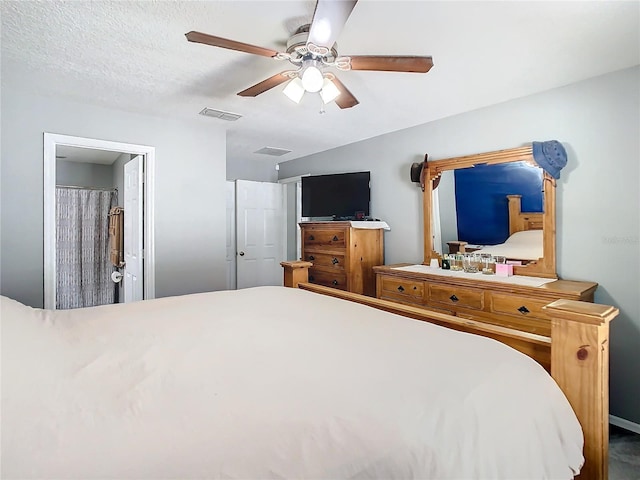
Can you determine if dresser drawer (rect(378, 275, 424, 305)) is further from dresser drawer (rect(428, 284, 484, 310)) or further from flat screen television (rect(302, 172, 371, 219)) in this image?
flat screen television (rect(302, 172, 371, 219))

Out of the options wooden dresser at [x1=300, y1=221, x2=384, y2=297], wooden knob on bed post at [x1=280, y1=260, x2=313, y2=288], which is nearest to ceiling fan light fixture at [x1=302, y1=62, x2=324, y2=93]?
wooden knob on bed post at [x1=280, y1=260, x2=313, y2=288]

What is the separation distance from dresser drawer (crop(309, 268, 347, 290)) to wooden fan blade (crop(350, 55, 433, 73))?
218 cm

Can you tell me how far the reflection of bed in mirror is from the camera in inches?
105

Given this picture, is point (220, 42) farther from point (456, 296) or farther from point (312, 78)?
point (456, 296)

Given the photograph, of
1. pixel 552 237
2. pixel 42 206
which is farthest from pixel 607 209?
pixel 42 206

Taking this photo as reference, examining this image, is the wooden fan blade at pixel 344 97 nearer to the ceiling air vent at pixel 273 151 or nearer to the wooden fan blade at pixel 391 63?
the wooden fan blade at pixel 391 63

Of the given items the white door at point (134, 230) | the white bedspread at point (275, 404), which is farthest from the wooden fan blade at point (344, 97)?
the white door at point (134, 230)

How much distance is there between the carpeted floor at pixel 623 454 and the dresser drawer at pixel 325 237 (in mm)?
2454

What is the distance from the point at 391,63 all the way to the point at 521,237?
1.83 m

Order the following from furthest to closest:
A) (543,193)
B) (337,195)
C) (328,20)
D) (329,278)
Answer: (337,195)
(329,278)
(543,193)
(328,20)

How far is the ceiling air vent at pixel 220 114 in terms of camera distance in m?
3.01

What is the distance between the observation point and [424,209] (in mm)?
3410

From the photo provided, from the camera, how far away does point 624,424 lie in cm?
228

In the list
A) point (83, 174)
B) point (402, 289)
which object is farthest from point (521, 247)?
point (83, 174)
